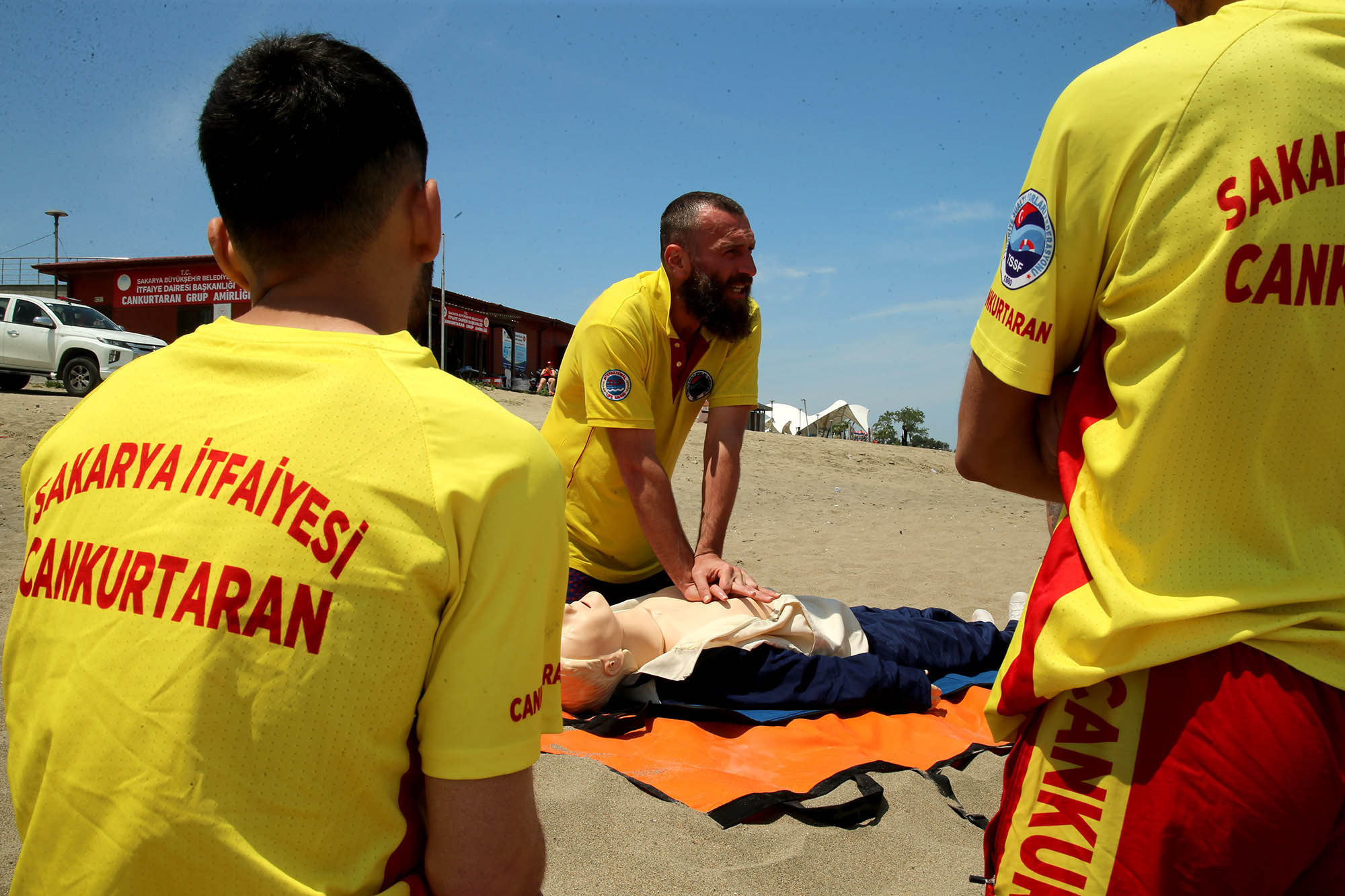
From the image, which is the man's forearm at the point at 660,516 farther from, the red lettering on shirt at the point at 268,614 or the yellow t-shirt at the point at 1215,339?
the red lettering on shirt at the point at 268,614

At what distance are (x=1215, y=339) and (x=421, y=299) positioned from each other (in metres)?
1.07

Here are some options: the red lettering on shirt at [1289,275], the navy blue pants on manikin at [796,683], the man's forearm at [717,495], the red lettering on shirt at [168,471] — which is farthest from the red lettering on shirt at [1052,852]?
the man's forearm at [717,495]

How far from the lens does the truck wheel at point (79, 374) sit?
1402 centimetres

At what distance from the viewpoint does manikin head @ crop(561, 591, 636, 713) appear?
340 centimetres

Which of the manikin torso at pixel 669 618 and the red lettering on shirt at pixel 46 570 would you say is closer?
the red lettering on shirt at pixel 46 570

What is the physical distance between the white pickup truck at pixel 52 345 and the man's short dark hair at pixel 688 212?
42.9 ft

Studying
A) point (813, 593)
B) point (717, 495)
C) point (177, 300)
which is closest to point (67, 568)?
point (717, 495)

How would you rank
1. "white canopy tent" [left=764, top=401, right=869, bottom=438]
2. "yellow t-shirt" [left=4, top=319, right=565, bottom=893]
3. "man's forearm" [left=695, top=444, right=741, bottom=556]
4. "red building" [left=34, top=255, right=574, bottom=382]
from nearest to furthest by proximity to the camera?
"yellow t-shirt" [left=4, top=319, right=565, bottom=893], "man's forearm" [left=695, top=444, right=741, bottom=556], "red building" [left=34, top=255, right=574, bottom=382], "white canopy tent" [left=764, top=401, right=869, bottom=438]

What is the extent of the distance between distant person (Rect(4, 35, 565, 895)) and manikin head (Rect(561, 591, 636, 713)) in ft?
7.64

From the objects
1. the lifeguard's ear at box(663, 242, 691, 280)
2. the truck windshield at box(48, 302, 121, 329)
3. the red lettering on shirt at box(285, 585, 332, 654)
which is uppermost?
the truck windshield at box(48, 302, 121, 329)

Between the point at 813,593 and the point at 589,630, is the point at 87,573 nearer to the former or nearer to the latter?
the point at 589,630

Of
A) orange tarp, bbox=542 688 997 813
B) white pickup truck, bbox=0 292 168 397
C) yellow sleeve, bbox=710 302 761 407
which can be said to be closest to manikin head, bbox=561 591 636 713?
orange tarp, bbox=542 688 997 813

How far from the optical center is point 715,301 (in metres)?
3.95

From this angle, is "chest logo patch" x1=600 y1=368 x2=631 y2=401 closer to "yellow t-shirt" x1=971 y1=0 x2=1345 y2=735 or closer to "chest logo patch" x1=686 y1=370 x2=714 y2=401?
"chest logo patch" x1=686 y1=370 x2=714 y2=401
